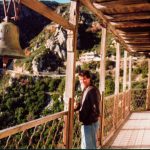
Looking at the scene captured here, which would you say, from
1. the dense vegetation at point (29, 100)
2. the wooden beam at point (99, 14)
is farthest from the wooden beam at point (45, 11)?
the dense vegetation at point (29, 100)

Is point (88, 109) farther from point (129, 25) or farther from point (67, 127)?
point (129, 25)

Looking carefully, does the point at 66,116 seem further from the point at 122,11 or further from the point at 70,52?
the point at 122,11

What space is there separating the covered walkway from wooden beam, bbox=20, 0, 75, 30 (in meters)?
2.82

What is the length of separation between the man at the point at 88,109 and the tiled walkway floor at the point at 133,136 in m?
2.06

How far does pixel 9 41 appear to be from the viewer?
8.61ft

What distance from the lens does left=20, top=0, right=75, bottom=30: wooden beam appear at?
3.20 metres

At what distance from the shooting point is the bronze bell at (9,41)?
255cm

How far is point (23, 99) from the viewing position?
5562 centimetres

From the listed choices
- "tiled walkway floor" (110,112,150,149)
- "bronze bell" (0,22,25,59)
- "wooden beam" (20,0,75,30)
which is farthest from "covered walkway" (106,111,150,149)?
"bronze bell" (0,22,25,59)

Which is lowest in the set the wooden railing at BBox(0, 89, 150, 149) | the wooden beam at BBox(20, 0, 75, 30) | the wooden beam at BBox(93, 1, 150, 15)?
the wooden railing at BBox(0, 89, 150, 149)

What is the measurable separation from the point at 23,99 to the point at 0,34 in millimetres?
53691

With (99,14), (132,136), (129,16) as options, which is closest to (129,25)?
(129,16)

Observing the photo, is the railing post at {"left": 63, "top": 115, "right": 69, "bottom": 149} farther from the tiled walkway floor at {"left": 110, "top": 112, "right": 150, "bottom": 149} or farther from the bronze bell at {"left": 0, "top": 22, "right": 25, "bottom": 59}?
the tiled walkway floor at {"left": 110, "top": 112, "right": 150, "bottom": 149}

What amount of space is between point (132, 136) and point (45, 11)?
4.53 metres
